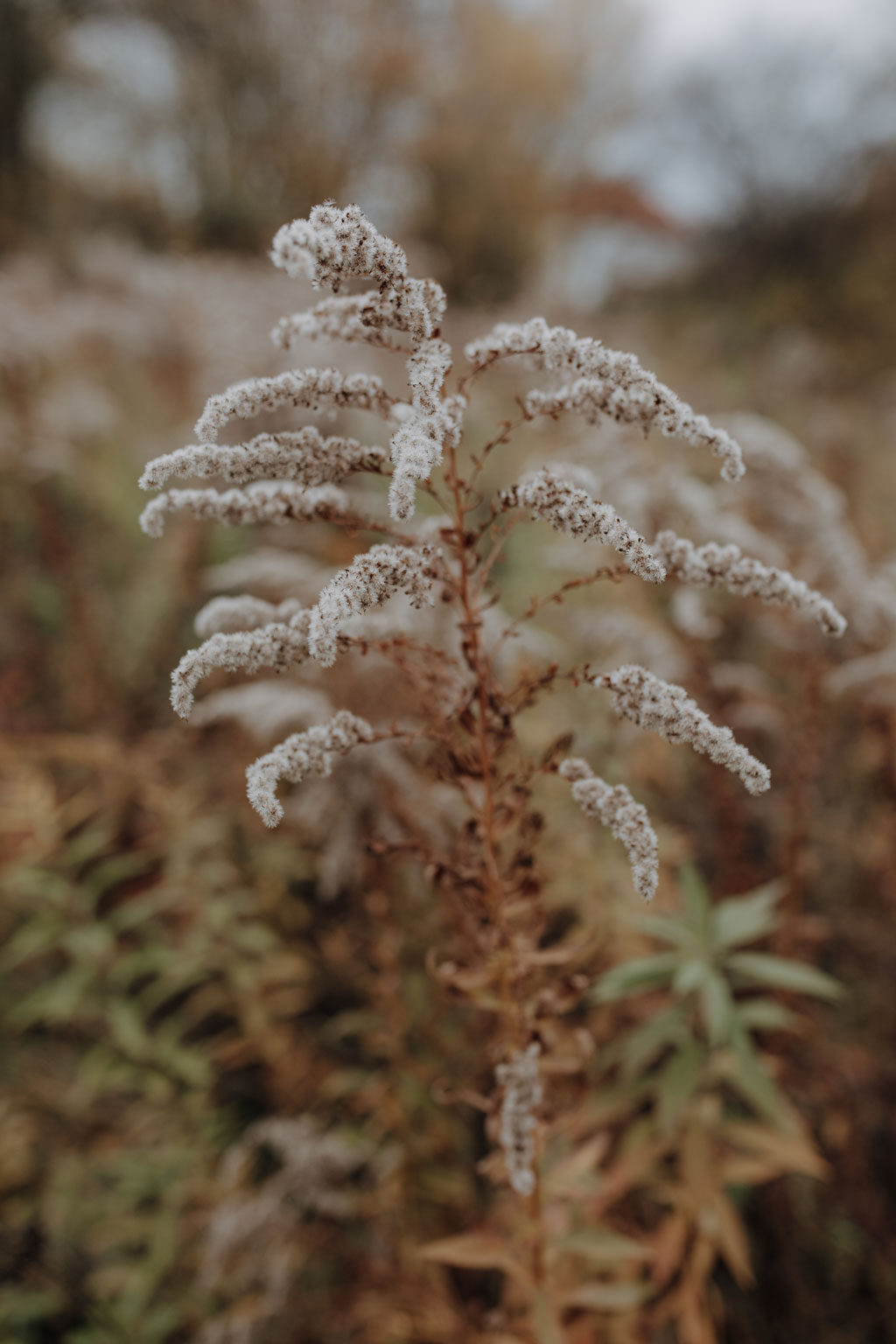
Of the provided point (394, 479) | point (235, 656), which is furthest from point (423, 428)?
point (235, 656)

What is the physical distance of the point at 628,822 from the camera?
74 centimetres

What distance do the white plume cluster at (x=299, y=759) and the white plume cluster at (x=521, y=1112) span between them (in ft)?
1.40

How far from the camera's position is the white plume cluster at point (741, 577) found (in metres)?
0.78

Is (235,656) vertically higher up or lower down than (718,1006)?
higher up

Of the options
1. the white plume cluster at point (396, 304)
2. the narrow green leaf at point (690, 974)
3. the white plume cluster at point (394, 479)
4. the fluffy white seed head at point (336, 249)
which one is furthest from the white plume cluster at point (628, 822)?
the narrow green leaf at point (690, 974)

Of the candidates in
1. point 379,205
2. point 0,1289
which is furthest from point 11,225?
point 0,1289

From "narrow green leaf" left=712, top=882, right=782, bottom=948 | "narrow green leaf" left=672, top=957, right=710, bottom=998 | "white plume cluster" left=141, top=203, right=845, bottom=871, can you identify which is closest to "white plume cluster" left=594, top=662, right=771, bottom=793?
"white plume cluster" left=141, top=203, right=845, bottom=871

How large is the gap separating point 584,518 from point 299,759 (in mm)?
355

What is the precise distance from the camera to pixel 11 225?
9094 millimetres

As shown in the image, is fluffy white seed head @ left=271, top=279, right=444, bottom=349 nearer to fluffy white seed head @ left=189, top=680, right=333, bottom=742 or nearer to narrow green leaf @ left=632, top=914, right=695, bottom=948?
fluffy white seed head @ left=189, top=680, right=333, bottom=742

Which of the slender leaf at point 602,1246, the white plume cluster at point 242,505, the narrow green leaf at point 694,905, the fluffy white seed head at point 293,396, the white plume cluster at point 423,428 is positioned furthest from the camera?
the narrow green leaf at point 694,905

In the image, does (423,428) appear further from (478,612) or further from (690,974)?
(690,974)

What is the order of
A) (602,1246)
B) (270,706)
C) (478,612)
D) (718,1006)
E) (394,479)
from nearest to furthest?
(394,479) → (478,612) → (602,1246) → (718,1006) → (270,706)

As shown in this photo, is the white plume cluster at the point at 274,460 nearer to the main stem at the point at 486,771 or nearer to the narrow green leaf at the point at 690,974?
the main stem at the point at 486,771
